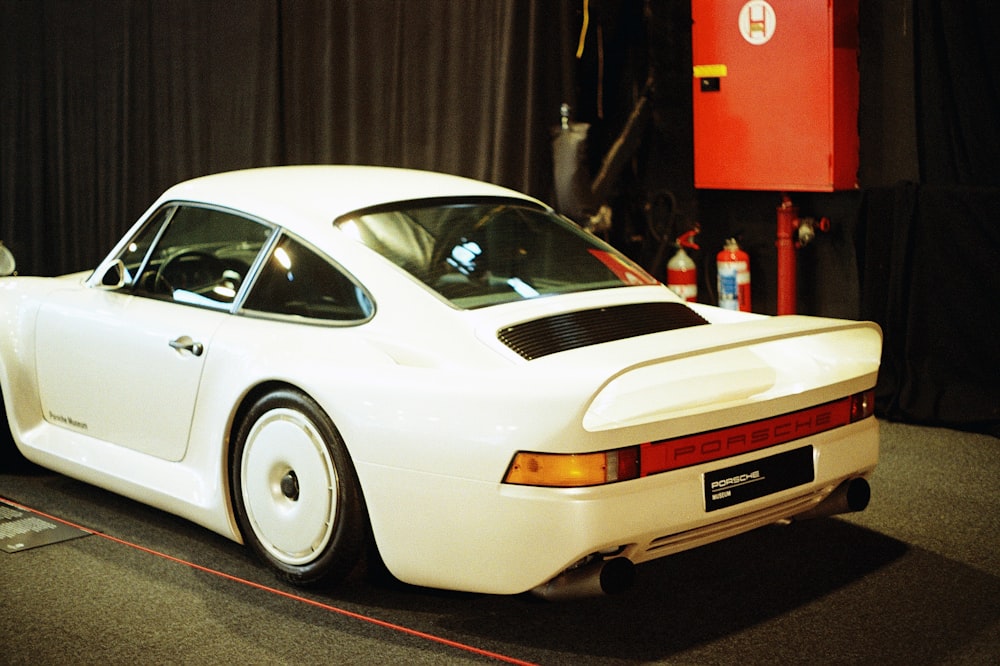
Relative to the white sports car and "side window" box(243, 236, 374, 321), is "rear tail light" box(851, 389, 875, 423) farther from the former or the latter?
"side window" box(243, 236, 374, 321)

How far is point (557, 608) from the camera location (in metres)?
3.18

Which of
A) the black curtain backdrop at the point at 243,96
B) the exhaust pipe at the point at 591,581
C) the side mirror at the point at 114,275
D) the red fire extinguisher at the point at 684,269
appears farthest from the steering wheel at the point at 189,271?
the red fire extinguisher at the point at 684,269

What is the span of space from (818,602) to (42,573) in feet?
7.29

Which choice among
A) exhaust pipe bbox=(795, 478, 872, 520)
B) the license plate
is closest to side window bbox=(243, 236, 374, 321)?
the license plate

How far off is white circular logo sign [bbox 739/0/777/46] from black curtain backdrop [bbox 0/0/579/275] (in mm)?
1051

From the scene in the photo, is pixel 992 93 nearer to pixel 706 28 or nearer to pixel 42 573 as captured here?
pixel 706 28

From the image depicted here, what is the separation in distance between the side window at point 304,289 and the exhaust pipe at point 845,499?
1.33 m

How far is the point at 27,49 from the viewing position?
31.6 feet

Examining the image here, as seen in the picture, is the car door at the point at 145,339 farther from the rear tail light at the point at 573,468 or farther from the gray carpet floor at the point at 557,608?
the rear tail light at the point at 573,468

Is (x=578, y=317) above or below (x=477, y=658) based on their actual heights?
above

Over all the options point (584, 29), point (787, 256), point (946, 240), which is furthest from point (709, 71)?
point (946, 240)

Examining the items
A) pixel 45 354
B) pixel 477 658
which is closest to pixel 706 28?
pixel 45 354

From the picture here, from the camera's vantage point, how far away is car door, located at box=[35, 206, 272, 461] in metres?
3.57

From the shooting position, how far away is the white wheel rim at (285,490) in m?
3.14
